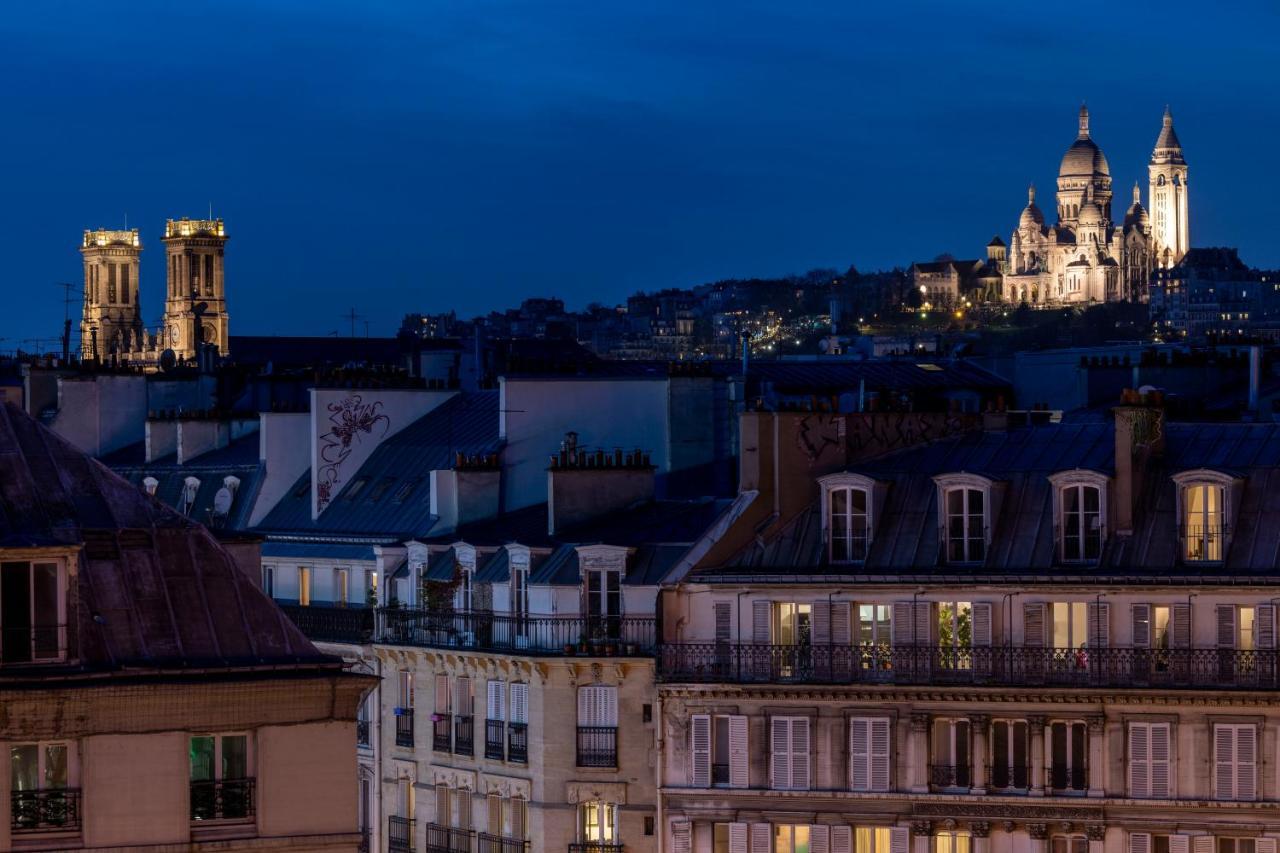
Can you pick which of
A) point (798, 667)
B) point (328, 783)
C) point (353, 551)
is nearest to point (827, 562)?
point (798, 667)

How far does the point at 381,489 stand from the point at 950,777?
69.5 ft

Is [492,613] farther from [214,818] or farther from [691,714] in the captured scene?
[214,818]

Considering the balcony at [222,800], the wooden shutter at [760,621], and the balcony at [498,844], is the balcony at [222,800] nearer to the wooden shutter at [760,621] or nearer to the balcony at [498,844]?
the wooden shutter at [760,621]

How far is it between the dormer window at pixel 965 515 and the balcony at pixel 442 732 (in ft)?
37.3

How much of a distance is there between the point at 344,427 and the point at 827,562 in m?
20.0

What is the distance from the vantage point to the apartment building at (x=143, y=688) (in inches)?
1510

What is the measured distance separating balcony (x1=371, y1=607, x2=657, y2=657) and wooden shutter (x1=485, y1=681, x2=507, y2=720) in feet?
2.57

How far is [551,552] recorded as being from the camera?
71750 millimetres

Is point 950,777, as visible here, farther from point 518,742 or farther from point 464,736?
point 464,736

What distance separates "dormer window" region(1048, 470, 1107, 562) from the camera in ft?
217

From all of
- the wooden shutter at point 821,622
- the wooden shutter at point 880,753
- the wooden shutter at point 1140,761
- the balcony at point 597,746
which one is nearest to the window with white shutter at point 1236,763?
the wooden shutter at point 1140,761

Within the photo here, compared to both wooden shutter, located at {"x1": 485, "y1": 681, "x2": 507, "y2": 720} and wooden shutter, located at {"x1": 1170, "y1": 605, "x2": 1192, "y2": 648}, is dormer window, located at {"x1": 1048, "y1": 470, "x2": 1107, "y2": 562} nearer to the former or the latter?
wooden shutter, located at {"x1": 1170, "y1": 605, "x2": 1192, "y2": 648}

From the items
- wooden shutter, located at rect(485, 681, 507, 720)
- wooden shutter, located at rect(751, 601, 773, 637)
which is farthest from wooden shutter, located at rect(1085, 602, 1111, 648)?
wooden shutter, located at rect(485, 681, 507, 720)

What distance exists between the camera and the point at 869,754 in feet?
221
